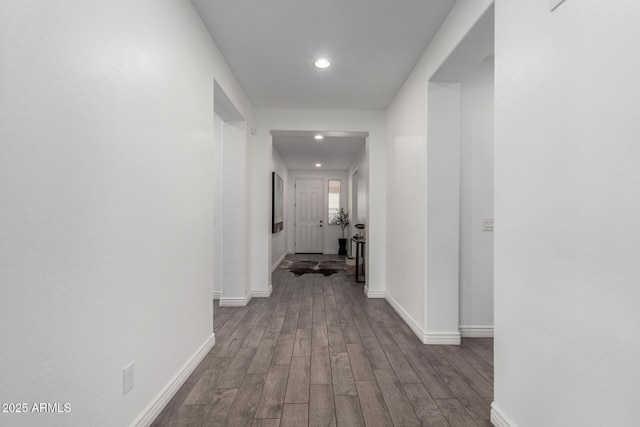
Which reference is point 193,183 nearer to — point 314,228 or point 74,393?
point 74,393

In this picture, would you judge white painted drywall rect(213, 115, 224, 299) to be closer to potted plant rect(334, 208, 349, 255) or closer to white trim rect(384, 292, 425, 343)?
white trim rect(384, 292, 425, 343)

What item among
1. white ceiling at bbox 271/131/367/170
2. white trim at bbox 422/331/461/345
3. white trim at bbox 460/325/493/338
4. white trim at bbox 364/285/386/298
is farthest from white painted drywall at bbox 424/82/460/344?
white ceiling at bbox 271/131/367/170

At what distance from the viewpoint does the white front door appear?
9258mm

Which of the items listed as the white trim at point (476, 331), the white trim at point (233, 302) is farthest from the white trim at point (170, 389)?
the white trim at point (476, 331)

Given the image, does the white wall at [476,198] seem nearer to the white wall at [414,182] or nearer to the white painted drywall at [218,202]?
the white wall at [414,182]

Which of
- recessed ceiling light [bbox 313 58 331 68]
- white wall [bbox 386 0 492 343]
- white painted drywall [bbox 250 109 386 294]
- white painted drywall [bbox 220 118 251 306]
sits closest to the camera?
white wall [bbox 386 0 492 343]

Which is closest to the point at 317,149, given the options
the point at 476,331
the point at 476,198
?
the point at 476,198

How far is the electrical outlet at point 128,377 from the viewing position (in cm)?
142

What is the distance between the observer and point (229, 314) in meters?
3.47

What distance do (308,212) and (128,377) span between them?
7890 mm

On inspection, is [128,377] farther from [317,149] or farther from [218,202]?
[317,149]

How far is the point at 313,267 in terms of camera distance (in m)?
6.61

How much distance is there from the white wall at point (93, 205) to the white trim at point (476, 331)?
2.31 meters

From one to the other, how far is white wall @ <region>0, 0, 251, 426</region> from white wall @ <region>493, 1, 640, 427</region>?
5.77ft
